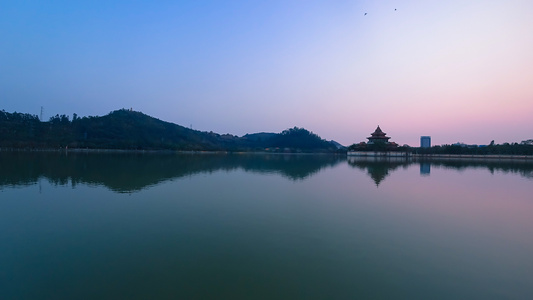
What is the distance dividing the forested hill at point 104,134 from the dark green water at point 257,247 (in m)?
59.2

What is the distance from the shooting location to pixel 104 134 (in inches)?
3066

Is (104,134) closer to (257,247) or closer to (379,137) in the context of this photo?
(379,137)

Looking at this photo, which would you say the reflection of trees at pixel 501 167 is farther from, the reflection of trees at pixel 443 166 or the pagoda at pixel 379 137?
the pagoda at pixel 379 137

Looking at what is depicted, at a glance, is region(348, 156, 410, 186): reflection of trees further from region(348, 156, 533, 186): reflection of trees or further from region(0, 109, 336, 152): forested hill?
region(0, 109, 336, 152): forested hill

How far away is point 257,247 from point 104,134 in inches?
3323

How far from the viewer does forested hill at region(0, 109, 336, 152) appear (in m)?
59.2

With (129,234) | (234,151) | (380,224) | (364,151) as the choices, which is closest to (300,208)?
(380,224)

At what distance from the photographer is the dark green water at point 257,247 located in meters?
4.46

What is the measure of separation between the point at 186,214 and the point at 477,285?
7.19 metres

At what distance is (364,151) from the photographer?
6488 cm

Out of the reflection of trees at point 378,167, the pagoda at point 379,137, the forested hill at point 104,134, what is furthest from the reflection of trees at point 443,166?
the forested hill at point 104,134

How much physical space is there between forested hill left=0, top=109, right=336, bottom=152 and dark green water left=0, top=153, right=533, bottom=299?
59.2 m

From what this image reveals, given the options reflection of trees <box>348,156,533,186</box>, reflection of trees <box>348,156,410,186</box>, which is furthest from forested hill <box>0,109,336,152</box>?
reflection of trees <box>348,156,533,186</box>

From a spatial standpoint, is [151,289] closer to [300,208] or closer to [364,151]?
[300,208]
